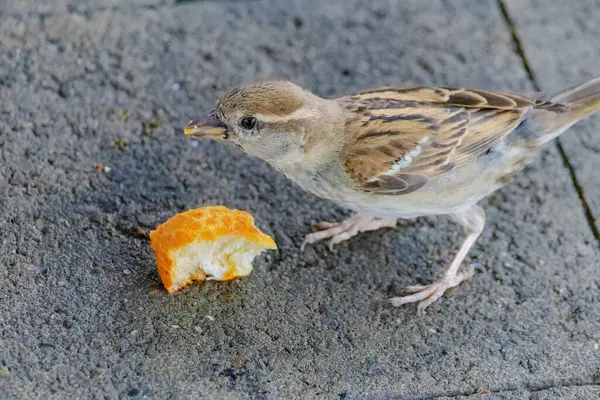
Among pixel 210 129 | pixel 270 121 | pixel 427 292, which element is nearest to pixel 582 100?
pixel 427 292

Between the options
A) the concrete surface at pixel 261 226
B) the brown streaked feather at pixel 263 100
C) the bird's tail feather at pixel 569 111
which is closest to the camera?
the concrete surface at pixel 261 226

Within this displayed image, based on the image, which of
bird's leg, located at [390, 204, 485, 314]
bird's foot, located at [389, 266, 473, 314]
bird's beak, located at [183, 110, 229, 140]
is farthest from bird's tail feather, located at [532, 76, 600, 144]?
bird's beak, located at [183, 110, 229, 140]

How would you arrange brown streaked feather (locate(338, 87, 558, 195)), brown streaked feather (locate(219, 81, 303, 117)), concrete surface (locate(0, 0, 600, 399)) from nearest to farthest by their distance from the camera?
1. concrete surface (locate(0, 0, 600, 399))
2. brown streaked feather (locate(219, 81, 303, 117))
3. brown streaked feather (locate(338, 87, 558, 195))

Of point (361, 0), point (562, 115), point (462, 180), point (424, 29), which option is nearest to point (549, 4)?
point (424, 29)

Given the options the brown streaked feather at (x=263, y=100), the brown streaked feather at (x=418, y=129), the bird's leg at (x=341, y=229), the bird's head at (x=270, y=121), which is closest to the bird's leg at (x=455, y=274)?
the brown streaked feather at (x=418, y=129)

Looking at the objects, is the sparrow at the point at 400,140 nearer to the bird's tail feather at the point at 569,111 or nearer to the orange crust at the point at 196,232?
the bird's tail feather at the point at 569,111

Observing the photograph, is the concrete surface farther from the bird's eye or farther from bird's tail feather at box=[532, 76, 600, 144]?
the bird's eye

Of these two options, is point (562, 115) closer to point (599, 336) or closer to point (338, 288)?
point (599, 336)
